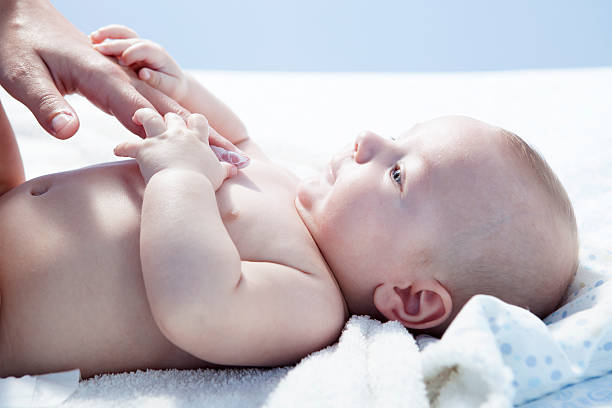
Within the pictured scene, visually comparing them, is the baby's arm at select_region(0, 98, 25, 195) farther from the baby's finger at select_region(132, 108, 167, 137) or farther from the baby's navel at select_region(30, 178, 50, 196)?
the baby's finger at select_region(132, 108, 167, 137)

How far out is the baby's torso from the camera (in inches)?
34.7

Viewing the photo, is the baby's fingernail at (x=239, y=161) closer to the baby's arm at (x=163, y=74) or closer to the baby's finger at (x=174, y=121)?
the baby's finger at (x=174, y=121)

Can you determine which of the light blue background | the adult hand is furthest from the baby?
the light blue background

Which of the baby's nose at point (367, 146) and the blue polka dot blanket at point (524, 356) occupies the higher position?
the baby's nose at point (367, 146)

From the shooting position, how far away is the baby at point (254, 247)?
0.83 m

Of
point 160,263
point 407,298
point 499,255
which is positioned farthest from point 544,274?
point 160,263

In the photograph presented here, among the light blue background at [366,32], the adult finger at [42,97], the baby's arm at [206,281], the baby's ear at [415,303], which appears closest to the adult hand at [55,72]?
the adult finger at [42,97]

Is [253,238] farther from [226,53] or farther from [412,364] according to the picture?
[226,53]

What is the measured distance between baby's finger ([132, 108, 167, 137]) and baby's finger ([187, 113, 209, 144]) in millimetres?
53

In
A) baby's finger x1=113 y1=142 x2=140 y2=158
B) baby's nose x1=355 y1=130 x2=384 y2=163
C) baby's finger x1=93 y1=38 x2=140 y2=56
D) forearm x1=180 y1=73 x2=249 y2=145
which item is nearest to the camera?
baby's finger x1=113 y1=142 x2=140 y2=158

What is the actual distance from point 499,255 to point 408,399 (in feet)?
1.16

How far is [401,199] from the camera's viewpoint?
1.00 meters

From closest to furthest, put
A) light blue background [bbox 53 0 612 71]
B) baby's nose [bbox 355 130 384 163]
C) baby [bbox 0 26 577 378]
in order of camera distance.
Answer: baby [bbox 0 26 577 378]
baby's nose [bbox 355 130 384 163]
light blue background [bbox 53 0 612 71]

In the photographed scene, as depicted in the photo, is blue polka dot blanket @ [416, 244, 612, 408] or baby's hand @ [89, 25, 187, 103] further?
baby's hand @ [89, 25, 187, 103]
